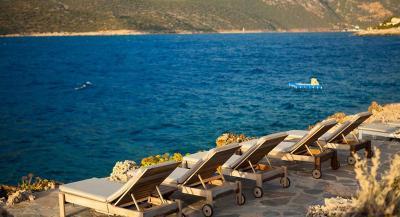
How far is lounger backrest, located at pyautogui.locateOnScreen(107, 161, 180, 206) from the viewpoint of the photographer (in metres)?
5.66

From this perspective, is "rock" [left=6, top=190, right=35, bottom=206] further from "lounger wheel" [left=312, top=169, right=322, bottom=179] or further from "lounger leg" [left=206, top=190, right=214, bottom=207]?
"lounger wheel" [left=312, top=169, right=322, bottom=179]

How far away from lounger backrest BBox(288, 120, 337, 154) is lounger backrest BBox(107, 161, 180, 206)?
9.83ft

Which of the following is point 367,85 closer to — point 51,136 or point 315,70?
point 315,70

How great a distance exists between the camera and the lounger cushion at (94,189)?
6109 millimetres

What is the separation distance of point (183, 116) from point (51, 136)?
Answer: 306 inches

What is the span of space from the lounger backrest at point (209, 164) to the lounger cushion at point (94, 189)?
92 centimetres

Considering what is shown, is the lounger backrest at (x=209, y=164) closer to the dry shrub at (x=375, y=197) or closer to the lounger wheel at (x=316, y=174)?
the lounger wheel at (x=316, y=174)

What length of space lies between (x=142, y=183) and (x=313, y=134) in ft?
11.1

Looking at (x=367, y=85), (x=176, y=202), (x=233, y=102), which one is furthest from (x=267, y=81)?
(x=176, y=202)

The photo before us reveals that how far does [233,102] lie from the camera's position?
109 ft

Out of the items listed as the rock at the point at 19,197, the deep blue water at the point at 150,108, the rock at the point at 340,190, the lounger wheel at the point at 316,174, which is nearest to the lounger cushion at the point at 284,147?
the lounger wheel at the point at 316,174

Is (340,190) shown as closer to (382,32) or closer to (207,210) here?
(207,210)

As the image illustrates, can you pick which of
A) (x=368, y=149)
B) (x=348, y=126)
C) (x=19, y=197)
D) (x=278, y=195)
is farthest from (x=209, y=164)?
(x=368, y=149)

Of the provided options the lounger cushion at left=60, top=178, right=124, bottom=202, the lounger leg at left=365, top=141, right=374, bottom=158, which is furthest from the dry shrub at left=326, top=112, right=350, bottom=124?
the lounger cushion at left=60, top=178, right=124, bottom=202
